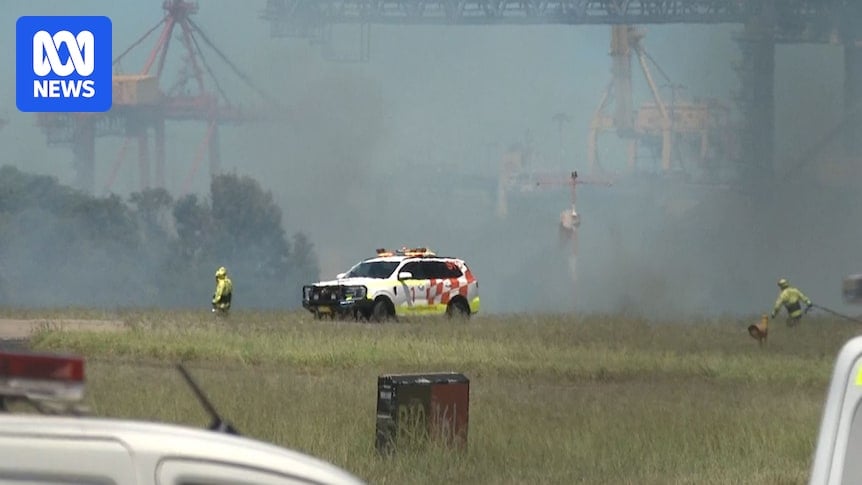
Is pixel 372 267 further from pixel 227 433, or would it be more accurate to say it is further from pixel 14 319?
pixel 227 433

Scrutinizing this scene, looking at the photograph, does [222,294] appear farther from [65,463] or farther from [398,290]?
[65,463]

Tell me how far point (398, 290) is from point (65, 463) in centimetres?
3178

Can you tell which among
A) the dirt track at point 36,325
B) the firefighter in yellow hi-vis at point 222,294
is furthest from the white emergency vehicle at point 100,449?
the firefighter in yellow hi-vis at point 222,294

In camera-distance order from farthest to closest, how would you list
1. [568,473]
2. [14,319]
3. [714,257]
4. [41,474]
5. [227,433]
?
[714,257], [14,319], [568,473], [227,433], [41,474]

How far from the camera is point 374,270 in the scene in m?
35.0

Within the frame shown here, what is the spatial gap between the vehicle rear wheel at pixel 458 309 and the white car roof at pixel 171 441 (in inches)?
1300

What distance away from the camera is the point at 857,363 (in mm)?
4648

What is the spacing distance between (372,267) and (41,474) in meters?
32.5

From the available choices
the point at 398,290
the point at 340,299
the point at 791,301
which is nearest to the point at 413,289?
the point at 398,290

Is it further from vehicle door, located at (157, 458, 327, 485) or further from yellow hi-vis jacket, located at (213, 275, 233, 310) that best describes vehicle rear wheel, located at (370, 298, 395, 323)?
vehicle door, located at (157, 458, 327, 485)

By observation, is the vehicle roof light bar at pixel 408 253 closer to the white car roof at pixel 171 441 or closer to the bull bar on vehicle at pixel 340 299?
the bull bar on vehicle at pixel 340 299

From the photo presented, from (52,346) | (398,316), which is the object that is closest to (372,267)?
(398,316)

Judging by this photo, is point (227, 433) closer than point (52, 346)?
Yes

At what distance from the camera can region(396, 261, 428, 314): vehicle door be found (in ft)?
114
